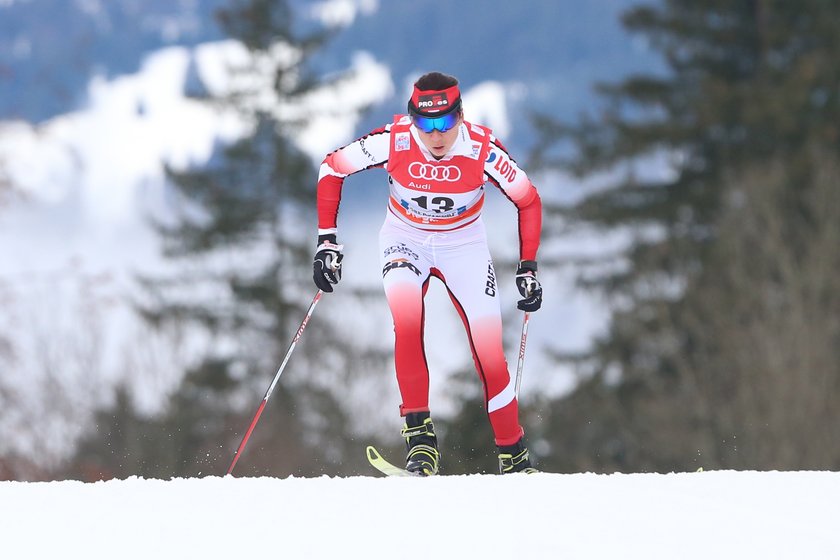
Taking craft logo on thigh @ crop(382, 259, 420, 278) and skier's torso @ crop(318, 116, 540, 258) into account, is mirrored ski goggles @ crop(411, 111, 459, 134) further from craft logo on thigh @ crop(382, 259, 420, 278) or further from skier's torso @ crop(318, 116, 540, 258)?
craft logo on thigh @ crop(382, 259, 420, 278)

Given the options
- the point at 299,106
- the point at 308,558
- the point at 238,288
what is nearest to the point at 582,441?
the point at 238,288

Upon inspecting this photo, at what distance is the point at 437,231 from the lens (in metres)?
6.53

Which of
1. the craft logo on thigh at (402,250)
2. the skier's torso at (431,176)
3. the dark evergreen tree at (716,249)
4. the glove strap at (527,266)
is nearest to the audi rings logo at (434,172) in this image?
the skier's torso at (431,176)

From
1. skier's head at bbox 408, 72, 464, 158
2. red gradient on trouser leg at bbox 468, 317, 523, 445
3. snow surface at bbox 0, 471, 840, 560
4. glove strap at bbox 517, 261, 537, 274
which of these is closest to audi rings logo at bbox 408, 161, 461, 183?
skier's head at bbox 408, 72, 464, 158

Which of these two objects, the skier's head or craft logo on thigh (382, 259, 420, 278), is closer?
the skier's head

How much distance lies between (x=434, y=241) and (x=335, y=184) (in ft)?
2.14

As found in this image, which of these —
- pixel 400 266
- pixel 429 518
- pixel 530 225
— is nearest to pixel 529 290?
pixel 530 225

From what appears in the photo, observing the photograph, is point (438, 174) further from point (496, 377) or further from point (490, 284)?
point (496, 377)

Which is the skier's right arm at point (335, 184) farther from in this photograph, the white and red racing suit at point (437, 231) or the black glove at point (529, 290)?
the black glove at point (529, 290)

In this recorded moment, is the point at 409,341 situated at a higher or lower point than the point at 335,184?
lower

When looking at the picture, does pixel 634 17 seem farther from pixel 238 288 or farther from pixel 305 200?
pixel 238 288

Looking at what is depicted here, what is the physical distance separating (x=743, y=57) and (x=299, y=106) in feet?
34.5

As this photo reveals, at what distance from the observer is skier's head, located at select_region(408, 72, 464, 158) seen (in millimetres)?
6113

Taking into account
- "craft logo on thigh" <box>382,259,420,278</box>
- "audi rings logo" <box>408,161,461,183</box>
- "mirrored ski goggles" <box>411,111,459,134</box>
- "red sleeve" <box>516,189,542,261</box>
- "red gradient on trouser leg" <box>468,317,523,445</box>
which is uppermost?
"mirrored ski goggles" <box>411,111,459,134</box>
